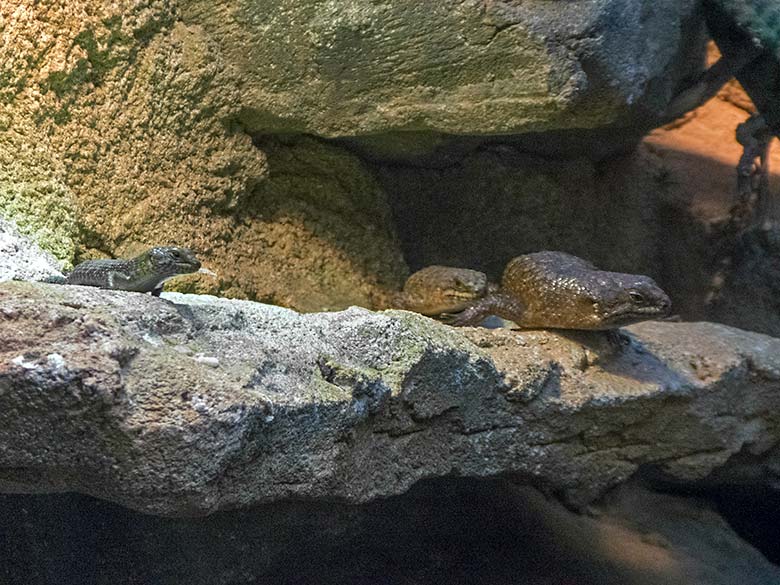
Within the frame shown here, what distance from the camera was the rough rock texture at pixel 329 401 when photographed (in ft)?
6.17

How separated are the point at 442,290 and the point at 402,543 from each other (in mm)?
1021

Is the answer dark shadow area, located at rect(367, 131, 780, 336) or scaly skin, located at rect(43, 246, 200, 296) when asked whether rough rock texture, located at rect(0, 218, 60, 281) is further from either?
dark shadow area, located at rect(367, 131, 780, 336)

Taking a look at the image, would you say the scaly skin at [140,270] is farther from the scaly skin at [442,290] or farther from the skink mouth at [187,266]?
the scaly skin at [442,290]

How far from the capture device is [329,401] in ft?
7.29

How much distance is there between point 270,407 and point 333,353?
416mm

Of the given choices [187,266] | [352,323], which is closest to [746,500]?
[352,323]

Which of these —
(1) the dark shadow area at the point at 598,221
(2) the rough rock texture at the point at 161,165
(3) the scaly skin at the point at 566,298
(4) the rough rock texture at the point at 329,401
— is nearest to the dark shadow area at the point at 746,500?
(4) the rough rock texture at the point at 329,401

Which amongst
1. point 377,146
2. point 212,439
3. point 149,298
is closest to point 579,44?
point 377,146

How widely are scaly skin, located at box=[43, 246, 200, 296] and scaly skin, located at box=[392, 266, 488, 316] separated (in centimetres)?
122

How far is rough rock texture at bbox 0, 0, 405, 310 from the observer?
3.31m

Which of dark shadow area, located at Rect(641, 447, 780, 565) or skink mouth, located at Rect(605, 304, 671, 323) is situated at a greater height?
skink mouth, located at Rect(605, 304, 671, 323)

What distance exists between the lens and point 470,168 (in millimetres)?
4551

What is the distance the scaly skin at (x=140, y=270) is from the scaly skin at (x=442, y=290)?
1.22 metres

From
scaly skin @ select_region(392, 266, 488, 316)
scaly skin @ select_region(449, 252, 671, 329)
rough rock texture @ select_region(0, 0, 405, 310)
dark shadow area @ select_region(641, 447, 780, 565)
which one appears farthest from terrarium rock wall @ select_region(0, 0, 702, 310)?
dark shadow area @ select_region(641, 447, 780, 565)
